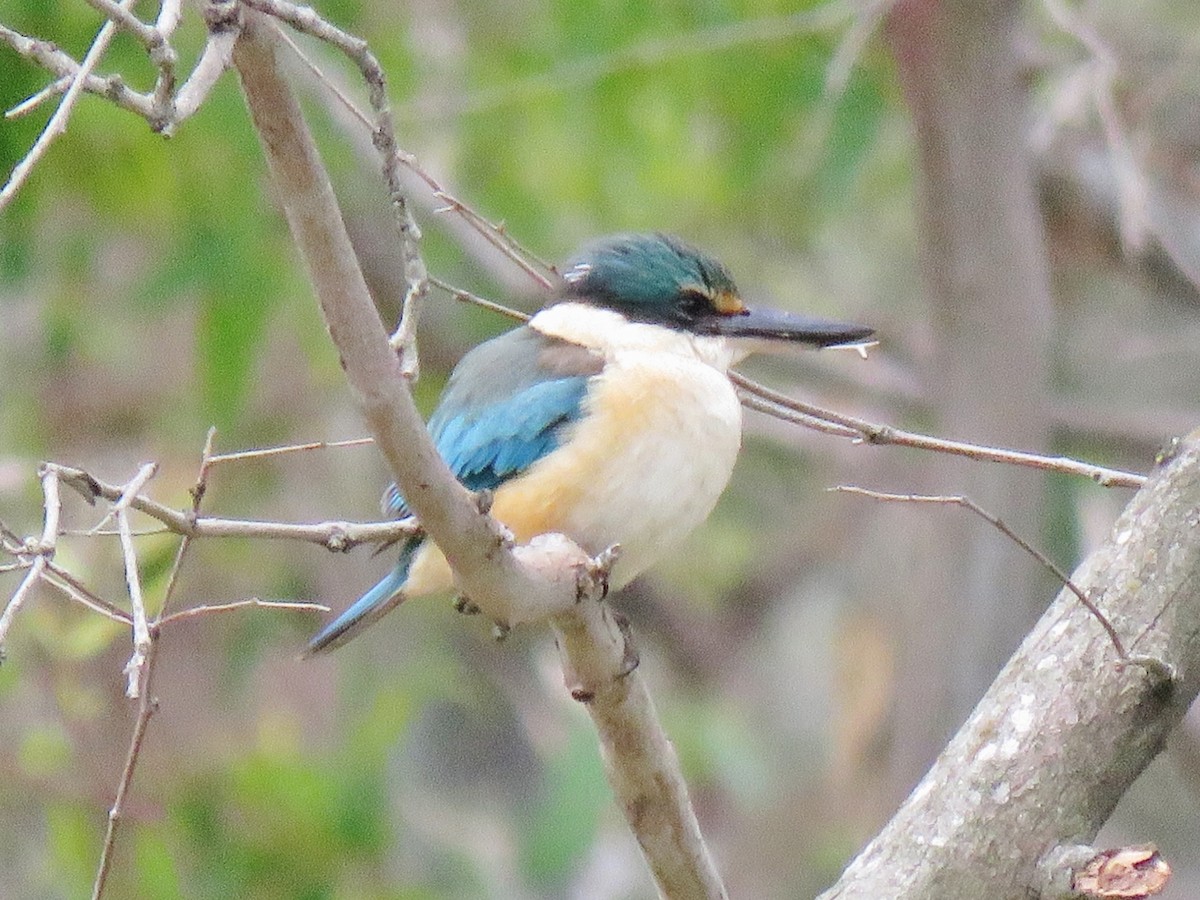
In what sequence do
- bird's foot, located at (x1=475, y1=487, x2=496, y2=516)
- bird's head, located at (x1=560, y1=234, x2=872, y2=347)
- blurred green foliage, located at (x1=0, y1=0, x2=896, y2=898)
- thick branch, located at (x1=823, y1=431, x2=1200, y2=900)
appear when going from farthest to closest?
blurred green foliage, located at (x1=0, y1=0, x2=896, y2=898)
bird's head, located at (x1=560, y1=234, x2=872, y2=347)
thick branch, located at (x1=823, y1=431, x2=1200, y2=900)
bird's foot, located at (x1=475, y1=487, x2=496, y2=516)

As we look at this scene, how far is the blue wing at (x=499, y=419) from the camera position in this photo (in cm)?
265

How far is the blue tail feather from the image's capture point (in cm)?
270

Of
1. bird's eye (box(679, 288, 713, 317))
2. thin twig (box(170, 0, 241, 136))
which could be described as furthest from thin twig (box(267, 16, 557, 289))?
bird's eye (box(679, 288, 713, 317))

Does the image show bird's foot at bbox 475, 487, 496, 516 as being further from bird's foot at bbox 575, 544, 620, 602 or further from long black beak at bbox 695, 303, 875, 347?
long black beak at bbox 695, 303, 875, 347

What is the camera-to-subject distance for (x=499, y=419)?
270 centimetres

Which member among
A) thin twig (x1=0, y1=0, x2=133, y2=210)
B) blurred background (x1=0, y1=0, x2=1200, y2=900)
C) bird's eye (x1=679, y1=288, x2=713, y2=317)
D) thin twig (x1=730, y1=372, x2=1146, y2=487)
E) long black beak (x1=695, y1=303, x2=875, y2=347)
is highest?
blurred background (x1=0, y1=0, x2=1200, y2=900)

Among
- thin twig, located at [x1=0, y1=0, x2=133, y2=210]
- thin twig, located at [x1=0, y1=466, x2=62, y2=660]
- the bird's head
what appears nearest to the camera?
thin twig, located at [x1=0, y1=0, x2=133, y2=210]

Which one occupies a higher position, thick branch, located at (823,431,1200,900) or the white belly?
the white belly

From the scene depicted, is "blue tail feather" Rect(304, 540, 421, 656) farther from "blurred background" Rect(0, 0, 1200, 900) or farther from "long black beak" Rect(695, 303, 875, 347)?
"long black beak" Rect(695, 303, 875, 347)

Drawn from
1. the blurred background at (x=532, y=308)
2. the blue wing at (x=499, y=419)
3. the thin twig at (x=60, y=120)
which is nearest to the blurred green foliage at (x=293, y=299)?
the blurred background at (x=532, y=308)

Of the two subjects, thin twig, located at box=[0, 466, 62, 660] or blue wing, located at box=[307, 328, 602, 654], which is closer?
thin twig, located at box=[0, 466, 62, 660]

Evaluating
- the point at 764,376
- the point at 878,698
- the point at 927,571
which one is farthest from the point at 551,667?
the point at 927,571

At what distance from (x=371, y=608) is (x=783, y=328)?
735 millimetres

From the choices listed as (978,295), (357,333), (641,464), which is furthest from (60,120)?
(978,295)
